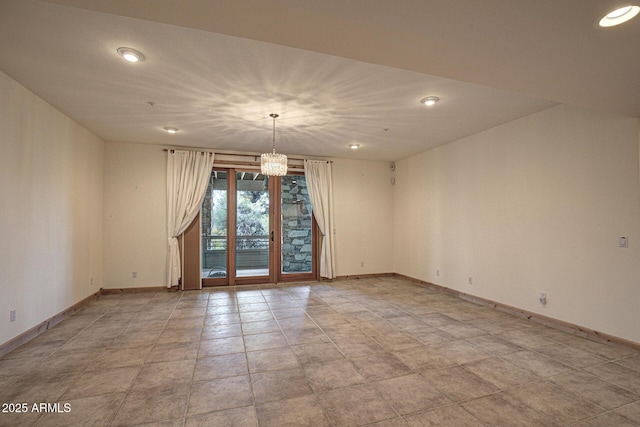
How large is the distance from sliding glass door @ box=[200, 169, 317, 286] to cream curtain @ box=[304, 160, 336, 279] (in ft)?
0.75

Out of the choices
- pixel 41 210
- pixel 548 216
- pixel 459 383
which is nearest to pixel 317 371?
pixel 459 383

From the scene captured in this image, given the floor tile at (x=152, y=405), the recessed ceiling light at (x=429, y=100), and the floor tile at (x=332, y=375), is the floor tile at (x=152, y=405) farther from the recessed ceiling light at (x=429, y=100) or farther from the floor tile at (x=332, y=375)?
the recessed ceiling light at (x=429, y=100)

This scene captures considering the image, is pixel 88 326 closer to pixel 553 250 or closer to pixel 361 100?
pixel 361 100

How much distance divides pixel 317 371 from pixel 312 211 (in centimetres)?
403

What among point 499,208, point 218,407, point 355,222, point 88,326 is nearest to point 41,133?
point 88,326

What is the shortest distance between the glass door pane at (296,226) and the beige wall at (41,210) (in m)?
3.27

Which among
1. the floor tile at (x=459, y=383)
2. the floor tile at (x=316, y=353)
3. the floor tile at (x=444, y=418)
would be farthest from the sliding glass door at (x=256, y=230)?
the floor tile at (x=444, y=418)

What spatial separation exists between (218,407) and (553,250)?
3.95m

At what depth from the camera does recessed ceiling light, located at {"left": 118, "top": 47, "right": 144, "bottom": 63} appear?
2361mm

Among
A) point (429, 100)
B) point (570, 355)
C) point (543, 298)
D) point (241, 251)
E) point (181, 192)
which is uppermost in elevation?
point (429, 100)

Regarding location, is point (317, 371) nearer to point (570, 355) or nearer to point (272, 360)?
point (272, 360)

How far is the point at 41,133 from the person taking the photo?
340 cm

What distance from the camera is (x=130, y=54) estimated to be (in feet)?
7.95

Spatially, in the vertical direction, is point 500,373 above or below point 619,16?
below
